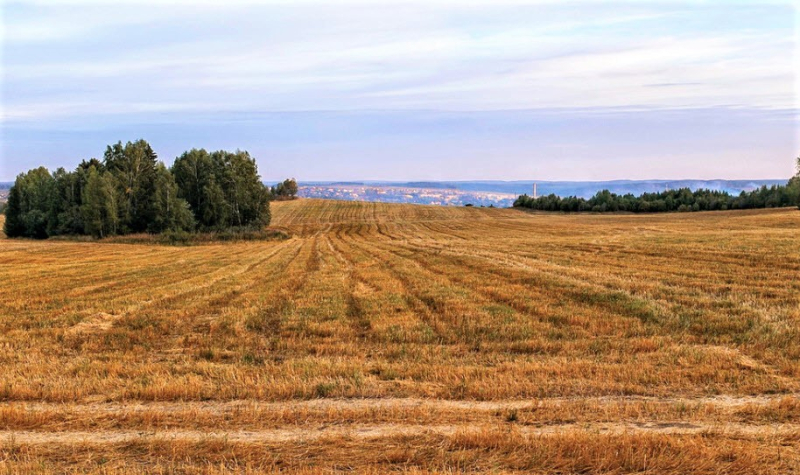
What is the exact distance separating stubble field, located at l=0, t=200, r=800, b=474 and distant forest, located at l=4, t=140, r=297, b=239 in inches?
2276

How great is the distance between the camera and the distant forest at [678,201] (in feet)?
349

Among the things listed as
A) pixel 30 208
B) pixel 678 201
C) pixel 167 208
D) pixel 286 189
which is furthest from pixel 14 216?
pixel 678 201

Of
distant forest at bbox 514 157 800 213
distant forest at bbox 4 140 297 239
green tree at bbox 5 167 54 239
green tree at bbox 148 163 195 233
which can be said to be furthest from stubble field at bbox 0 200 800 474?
distant forest at bbox 514 157 800 213

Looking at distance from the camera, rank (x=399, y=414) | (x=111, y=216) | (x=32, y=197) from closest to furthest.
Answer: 1. (x=399, y=414)
2. (x=111, y=216)
3. (x=32, y=197)

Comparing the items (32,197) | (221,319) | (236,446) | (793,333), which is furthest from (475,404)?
(32,197)

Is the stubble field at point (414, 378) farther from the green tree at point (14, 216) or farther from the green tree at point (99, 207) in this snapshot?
the green tree at point (14, 216)

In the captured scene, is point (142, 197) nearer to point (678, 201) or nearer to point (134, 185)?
point (134, 185)

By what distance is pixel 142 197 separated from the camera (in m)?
79.3

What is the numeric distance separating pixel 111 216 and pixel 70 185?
15577 mm

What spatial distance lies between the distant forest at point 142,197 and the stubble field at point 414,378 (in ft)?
190

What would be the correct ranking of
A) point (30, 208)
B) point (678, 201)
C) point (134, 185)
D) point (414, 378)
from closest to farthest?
point (414, 378) → point (134, 185) → point (30, 208) → point (678, 201)

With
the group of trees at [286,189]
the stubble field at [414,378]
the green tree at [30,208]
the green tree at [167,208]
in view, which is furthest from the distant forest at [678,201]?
the stubble field at [414,378]

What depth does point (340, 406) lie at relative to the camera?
797 cm

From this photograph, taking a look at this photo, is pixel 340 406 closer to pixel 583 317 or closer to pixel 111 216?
pixel 583 317
